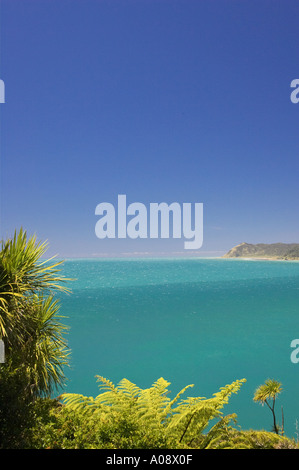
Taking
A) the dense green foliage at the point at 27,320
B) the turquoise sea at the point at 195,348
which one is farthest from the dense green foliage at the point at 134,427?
the turquoise sea at the point at 195,348

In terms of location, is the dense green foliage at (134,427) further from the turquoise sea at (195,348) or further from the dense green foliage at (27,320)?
the turquoise sea at (195,348)

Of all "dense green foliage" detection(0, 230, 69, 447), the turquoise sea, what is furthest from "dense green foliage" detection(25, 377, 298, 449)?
the turquoise sea

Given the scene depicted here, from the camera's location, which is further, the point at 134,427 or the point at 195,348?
the point at 195,348

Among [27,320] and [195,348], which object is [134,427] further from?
[195,348]

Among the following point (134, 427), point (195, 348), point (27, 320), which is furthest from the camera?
point (195, 348)

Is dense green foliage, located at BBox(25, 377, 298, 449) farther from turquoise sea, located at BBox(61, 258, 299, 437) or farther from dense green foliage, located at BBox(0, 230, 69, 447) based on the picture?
turquoise sea, located at BBox(61, 258, 299, 437)

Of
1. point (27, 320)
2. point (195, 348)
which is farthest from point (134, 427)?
point (195, 348)

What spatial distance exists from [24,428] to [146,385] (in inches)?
659

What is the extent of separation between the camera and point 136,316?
131 ft

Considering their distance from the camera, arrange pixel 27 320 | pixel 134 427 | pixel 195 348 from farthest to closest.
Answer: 1. pixel 195 348
2. pixel 27 320
3. pixel 134 427

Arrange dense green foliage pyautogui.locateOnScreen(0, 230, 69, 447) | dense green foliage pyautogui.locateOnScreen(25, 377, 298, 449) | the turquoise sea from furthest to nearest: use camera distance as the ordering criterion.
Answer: the turquoise sea, dense green foliage pyautogui.locateOnScreen(0, 230, 69, 447), dense green foliage pyautogui.locateOnScreen(25, 377, 298, 449)

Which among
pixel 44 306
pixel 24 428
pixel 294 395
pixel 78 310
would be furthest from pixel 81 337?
pixel 24 428

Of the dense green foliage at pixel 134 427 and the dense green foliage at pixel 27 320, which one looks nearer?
the dense green foliage at pixel 134 427
